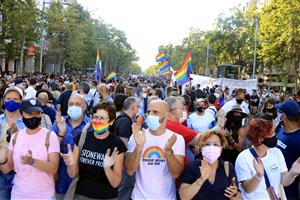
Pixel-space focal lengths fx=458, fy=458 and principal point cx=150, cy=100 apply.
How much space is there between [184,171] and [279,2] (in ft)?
112

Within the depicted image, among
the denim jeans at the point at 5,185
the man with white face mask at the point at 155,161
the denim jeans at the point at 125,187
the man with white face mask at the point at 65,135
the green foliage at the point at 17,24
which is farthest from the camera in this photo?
the green foliage at the point at 17,24

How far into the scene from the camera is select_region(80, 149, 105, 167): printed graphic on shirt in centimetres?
443

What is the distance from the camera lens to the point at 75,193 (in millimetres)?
4586

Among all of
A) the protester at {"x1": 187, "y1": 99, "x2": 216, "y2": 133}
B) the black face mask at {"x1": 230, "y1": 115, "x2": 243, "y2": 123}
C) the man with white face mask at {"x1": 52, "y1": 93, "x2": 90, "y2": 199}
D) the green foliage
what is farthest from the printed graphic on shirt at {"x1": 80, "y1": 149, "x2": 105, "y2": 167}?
the green foliage

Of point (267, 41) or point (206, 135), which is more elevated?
point (267, 41)

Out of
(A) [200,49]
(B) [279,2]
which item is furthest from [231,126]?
(A) [200,49]

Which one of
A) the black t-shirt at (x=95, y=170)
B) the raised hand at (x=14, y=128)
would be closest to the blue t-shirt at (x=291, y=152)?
the black t-shirt at (x=95, y=170)

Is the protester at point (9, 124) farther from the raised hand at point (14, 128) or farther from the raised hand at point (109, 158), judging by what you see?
the raised hand at point (109, 158)

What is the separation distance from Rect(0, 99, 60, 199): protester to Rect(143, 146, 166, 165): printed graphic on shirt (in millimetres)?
889

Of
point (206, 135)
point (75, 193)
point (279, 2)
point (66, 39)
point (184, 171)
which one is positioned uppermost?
point (279, 2)

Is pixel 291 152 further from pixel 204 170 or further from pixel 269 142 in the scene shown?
pixel 204 170

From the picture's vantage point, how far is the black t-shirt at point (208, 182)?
13.7ft

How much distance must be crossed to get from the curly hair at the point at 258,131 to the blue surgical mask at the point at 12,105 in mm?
2608

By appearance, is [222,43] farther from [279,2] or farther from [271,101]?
[271,101]
